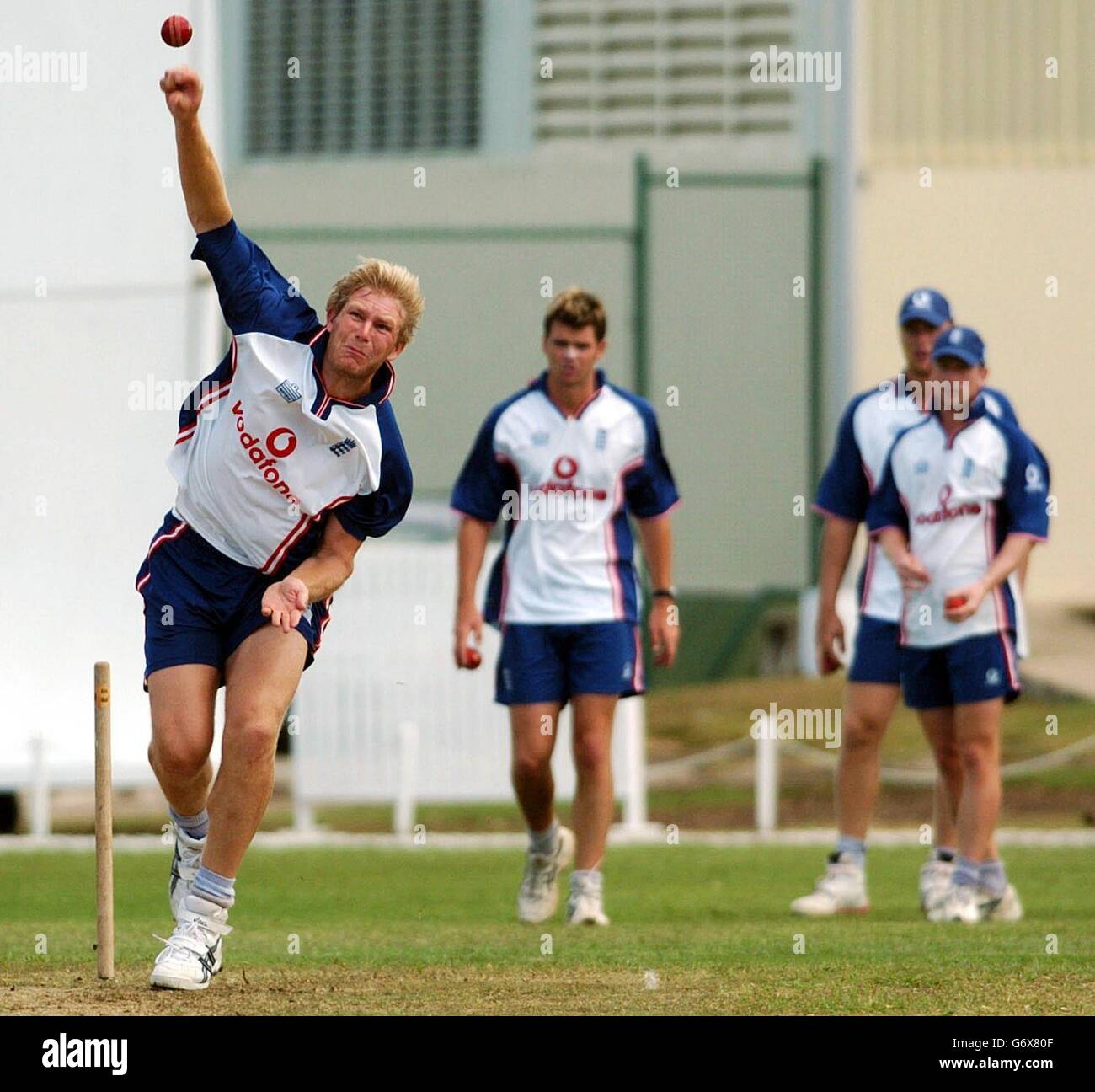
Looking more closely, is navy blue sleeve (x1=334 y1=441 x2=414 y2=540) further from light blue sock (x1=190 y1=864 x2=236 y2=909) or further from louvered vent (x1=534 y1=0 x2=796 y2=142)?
louvered vent (x1=534 y1=0 x2=796 y2=142)

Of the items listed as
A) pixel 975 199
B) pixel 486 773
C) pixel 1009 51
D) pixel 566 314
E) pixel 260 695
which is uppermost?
pixel 1009 51

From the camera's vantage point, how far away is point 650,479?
29.1ft

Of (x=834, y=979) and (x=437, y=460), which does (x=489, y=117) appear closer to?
(x=437, y=460)

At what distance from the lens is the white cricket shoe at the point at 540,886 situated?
8617 millimetres

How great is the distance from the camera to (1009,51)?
22891 mm

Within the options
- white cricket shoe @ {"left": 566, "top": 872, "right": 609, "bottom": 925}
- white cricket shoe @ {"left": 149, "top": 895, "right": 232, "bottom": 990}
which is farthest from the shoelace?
white cricket shoe @ {"left": 566, "top": 872, "right": 609, "bottom": 925}

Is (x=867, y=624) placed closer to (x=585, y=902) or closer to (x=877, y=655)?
(x=877, y=655)

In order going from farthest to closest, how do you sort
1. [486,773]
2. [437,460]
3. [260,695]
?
[437,460]
[486,773]
[260,695]

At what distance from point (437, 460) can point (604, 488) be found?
1190 cm

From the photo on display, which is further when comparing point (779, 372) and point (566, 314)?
point (779, 372)

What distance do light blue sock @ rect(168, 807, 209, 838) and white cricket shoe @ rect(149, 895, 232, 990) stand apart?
22.9 inches

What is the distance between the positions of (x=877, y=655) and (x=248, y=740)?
3706mm
